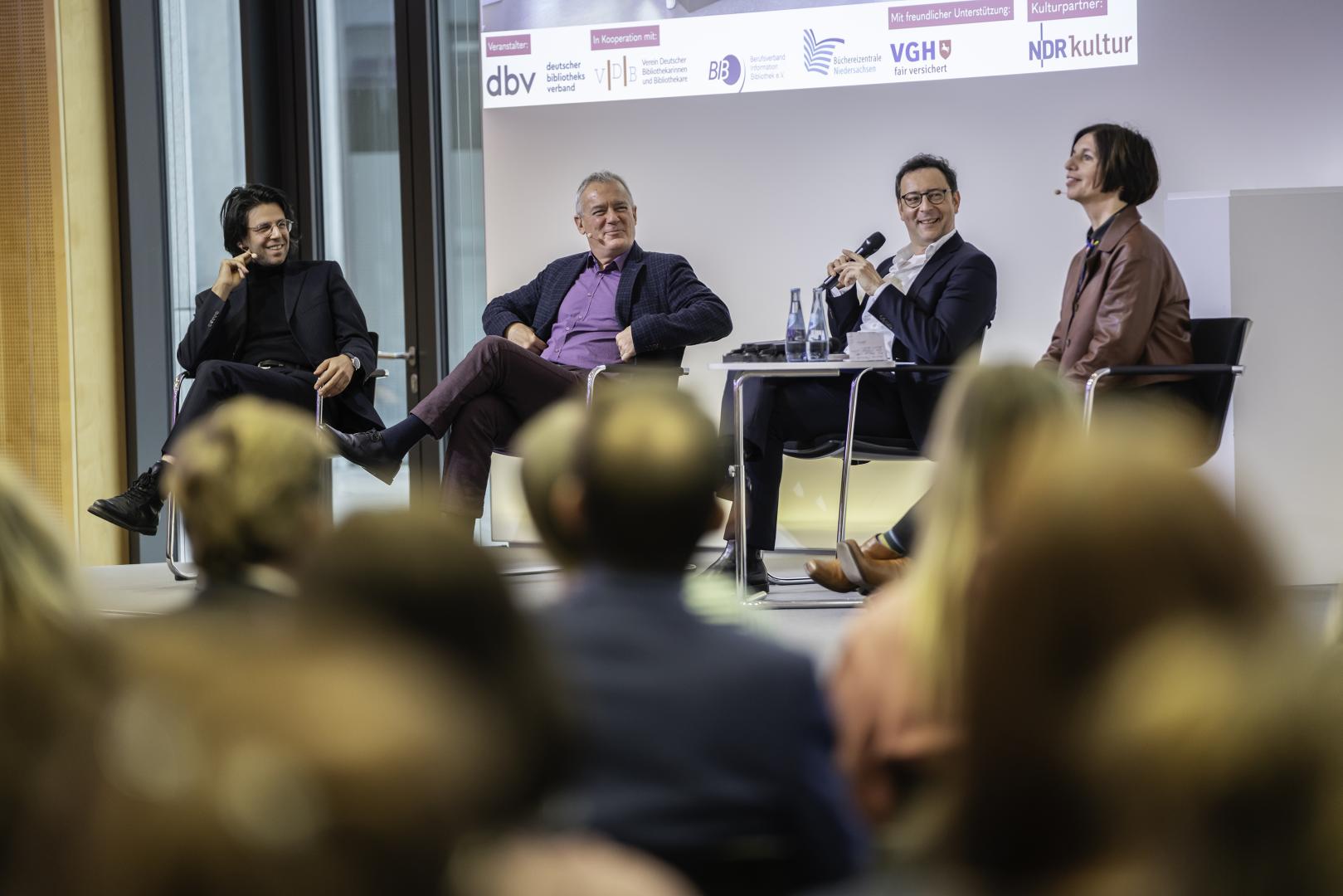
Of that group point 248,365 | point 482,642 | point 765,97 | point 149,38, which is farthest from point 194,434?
point 149,38

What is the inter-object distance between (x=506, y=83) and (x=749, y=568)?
2.47 m

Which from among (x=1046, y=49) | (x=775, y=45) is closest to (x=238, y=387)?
(x=775, y=45)

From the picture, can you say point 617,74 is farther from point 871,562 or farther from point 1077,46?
point 871,562

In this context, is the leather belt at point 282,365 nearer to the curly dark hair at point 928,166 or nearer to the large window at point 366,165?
the large window at point 366,165

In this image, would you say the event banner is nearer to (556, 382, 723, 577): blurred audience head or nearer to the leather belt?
the leather belt

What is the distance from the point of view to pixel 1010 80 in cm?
514

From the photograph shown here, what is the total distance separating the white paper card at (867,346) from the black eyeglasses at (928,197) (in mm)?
616

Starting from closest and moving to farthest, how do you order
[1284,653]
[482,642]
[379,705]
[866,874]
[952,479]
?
[379,705], [1284,653], [482,642], [866,874], [952,479]

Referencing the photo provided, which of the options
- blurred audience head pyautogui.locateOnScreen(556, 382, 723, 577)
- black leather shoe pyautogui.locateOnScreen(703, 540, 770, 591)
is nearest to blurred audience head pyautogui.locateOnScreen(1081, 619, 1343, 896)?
blurred audience head pyautogui.locateOnScreen(556, 382, 723, 577)

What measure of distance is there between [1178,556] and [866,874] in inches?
21.4

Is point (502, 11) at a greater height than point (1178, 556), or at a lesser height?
greater

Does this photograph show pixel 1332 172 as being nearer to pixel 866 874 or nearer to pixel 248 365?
pixel 248 365

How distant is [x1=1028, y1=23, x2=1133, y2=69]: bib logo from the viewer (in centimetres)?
504

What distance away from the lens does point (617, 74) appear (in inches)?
212
